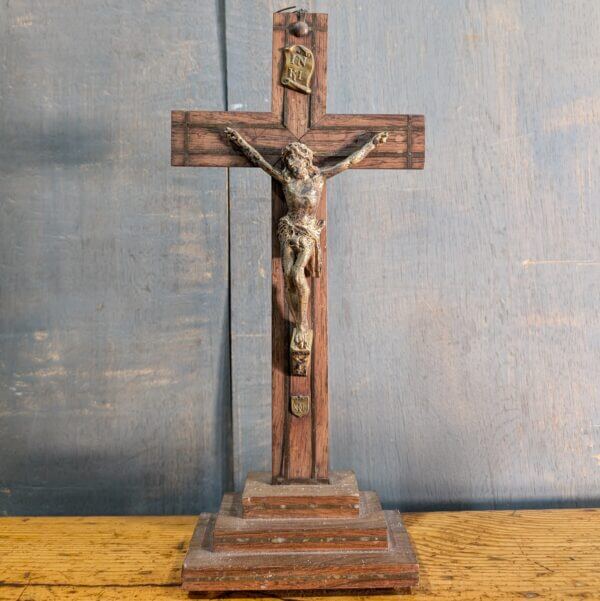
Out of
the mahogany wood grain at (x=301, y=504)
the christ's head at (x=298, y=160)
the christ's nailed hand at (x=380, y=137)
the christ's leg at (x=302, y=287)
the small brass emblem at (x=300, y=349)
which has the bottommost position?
the mahogany wood grain at (x=301, y=504)

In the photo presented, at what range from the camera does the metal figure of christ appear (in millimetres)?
1013

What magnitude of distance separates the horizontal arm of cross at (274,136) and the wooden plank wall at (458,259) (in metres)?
0.29

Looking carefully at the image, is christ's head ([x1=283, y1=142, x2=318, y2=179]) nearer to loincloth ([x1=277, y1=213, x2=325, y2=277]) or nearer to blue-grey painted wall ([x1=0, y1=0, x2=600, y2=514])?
loincloth ([x1=277, y1=213, x2=325, y2=277])

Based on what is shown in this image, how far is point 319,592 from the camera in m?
0.93

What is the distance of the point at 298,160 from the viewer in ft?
3.34

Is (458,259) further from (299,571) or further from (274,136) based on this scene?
(299,571)

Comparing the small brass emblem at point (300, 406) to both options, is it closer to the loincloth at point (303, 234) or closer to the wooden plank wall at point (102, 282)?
the loincloth at point (303, 234)

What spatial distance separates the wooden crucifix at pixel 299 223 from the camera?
3.28 feet

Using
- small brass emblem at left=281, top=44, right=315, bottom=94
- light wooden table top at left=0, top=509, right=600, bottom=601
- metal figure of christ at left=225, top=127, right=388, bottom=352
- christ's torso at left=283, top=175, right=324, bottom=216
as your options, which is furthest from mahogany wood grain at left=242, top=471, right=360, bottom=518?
small brass emblem at left=281, top=44, right=315, bottom=94

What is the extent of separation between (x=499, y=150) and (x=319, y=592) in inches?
41.0

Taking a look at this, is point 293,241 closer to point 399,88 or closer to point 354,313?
point 354,313

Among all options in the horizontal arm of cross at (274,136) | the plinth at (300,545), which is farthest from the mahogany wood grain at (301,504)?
the horizontal arm of cross at (274,136)

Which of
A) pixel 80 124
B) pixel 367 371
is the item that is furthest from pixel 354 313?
pixel 80 124

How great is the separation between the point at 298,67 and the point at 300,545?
2.74 ft
